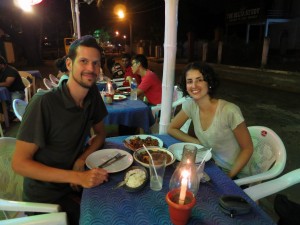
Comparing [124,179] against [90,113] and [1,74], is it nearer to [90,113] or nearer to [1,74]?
[90,113]

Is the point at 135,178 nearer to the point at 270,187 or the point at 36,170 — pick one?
the point at 36,170

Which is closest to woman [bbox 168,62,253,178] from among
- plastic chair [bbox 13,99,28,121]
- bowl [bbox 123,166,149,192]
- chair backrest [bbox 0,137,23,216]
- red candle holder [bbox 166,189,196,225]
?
bowl [bbox 123,166,149,192]

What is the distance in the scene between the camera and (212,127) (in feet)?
7.23

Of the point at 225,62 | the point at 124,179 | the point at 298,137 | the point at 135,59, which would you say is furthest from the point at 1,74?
the point at 225,62

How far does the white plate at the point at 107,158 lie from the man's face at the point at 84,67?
548 millimetres

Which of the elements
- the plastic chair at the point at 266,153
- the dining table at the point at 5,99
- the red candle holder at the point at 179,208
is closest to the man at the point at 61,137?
the red candle holder at the point at 179,208

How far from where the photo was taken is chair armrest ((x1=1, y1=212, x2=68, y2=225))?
135 centimetres

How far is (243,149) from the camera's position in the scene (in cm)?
214

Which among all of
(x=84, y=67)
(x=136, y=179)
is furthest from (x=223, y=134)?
(x=84, y=67)

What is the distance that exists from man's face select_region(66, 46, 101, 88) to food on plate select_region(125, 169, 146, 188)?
0.76m

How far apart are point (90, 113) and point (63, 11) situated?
916 inches

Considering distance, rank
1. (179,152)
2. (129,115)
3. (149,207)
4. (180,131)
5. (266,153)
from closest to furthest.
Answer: (149,207), (179,152), (266,153), (180,131), (129,115)

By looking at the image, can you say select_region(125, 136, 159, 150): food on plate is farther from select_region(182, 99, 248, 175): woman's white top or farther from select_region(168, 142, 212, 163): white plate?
select_region(182, 99, 248, 175): woman's white top

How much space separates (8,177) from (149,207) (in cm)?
123
